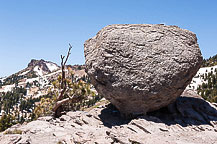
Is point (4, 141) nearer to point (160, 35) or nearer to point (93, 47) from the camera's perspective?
point (93, 47)

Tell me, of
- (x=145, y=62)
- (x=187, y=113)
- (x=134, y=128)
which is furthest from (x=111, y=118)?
(x=187, y=113)

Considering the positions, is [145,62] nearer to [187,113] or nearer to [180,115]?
[180,115]

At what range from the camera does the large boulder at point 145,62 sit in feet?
50.5

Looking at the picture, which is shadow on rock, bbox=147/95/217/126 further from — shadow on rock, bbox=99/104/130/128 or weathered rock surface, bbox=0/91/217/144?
shadow on rock, bbox=99/104/130/128

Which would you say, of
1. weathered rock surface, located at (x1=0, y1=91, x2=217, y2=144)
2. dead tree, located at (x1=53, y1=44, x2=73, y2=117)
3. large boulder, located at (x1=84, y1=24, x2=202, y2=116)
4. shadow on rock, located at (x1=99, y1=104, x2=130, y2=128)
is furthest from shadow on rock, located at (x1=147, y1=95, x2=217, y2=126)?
dead tree, located at (x1=53, y1=44, x2=73, y2=117)

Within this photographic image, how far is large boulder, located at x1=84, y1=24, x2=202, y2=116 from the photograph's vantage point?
607 inches

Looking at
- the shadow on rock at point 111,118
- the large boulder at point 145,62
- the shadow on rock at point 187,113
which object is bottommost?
A: the shadow on rock at point 111,118

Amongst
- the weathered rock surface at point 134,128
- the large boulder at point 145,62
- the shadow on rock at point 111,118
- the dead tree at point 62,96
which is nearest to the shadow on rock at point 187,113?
the weathered rock surface at point 134,128

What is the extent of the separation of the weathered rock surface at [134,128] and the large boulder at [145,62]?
2.11 m

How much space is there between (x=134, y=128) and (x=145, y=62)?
17.9ft

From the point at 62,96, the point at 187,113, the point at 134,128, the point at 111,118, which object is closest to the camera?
the point at 134,128

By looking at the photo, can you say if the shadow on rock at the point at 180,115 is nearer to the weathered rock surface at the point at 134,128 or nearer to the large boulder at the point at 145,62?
the weathered rock surface at the point at 134,128

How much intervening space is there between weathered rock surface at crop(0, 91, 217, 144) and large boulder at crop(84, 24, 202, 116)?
2111mm

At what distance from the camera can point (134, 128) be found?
14211 millimetres
